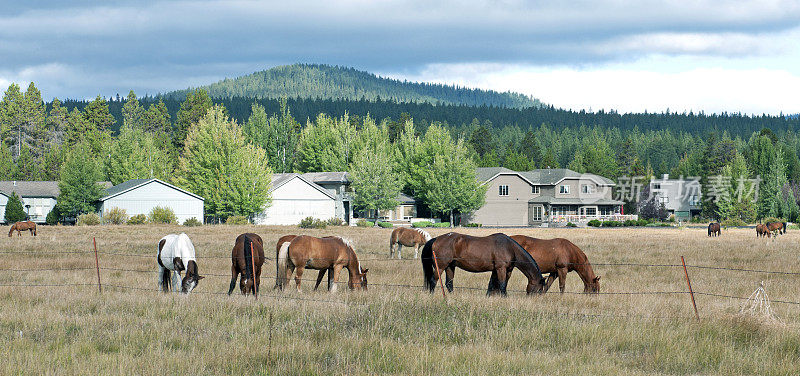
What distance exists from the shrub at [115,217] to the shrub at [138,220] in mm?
754

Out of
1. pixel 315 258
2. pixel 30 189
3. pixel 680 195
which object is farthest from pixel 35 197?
pixel 680 195

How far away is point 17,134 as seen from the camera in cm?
10725

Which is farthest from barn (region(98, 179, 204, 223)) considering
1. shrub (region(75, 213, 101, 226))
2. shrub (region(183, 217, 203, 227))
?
shrub (region(183, 217, 203, 227))

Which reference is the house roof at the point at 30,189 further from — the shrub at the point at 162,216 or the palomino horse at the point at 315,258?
the palomino horse at the point at 315,258

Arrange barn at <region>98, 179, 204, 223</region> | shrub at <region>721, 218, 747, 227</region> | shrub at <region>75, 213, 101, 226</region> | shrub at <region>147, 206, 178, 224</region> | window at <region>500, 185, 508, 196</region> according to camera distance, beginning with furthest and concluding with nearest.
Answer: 1. window at <region>500, 185, 508, 196</region>
2. shrub at <region>721, 218, 747, 227</region>
3. barn at <region>98, 179, 204, 223</region>
4. shrub at <region>147, 206, 178, 224</region>
5. shrub at <region>75, 213, 101, 226</region>

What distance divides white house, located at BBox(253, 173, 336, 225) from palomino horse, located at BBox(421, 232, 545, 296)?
189 feet

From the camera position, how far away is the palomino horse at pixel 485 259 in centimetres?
1514

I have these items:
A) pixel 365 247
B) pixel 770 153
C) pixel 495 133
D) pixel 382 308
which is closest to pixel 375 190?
pixel 365 247

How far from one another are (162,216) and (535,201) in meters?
42.5

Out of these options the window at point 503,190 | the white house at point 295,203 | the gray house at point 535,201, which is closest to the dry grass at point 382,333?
the white house at point 295,203

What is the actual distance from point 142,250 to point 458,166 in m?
49.7

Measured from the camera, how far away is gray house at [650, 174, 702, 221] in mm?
113881

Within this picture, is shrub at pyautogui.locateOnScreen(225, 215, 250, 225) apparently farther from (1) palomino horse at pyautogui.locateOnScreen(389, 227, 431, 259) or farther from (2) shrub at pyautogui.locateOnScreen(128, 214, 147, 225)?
(1) palomino horse at pyautogui.locateOnScreen(389, 227, 431, 259)

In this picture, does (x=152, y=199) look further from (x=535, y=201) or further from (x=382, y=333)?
(x=382, y=333)
